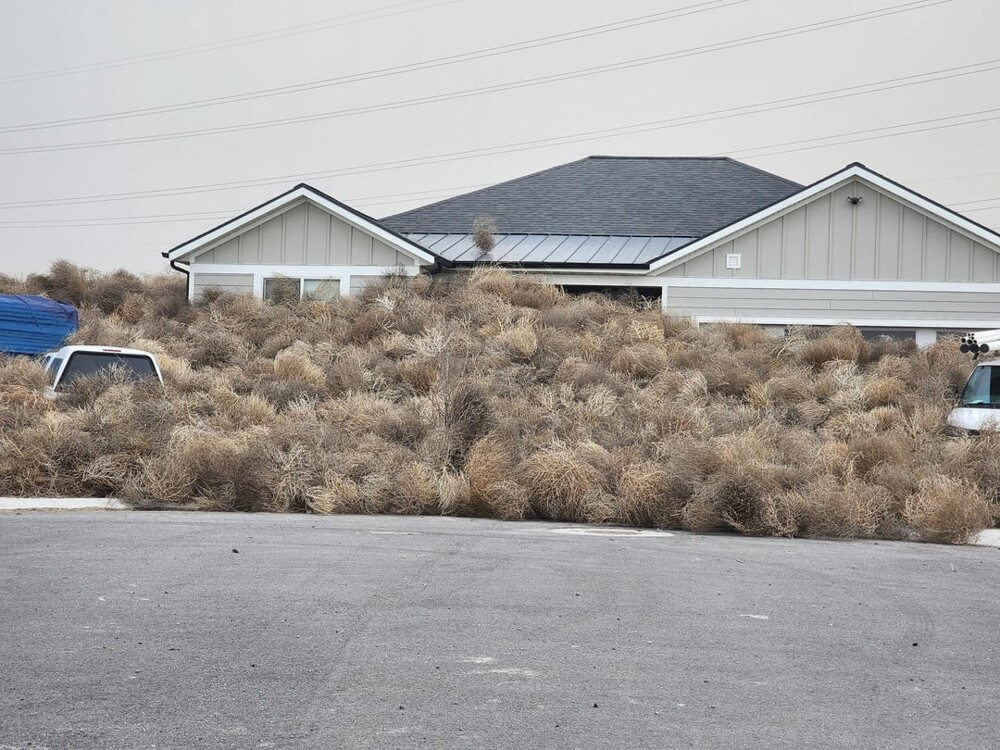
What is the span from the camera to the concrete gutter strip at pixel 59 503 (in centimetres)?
1337

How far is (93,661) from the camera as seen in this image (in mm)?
5840

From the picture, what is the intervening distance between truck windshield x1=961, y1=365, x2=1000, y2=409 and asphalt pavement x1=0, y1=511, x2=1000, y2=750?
8230 millimetres

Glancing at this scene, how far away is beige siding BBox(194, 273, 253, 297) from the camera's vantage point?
2717cm

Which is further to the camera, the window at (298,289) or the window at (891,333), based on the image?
the window at (298,289)

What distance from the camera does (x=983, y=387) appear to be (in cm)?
1798

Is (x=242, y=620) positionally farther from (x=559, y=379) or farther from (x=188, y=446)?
(x=559, y=379)

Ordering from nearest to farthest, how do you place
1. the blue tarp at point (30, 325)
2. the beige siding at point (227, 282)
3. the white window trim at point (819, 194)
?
the white window trim at point (819, 194) → the blue tarp at point (30, 325) → the beige siding at point (227, 282)

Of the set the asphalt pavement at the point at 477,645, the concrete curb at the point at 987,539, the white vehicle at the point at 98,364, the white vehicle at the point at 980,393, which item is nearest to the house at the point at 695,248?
the white vehicle at the point at 980,393

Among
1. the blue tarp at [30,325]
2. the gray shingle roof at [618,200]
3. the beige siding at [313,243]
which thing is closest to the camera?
the blue tarp at [30,325]

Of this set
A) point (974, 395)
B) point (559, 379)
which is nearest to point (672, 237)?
point (559, 379)

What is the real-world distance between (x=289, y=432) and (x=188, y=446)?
4.68ft

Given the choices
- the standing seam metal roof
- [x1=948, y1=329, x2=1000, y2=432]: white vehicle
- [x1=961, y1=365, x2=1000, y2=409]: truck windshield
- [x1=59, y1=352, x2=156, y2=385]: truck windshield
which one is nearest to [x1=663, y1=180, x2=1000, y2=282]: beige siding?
the standing seam metal roof

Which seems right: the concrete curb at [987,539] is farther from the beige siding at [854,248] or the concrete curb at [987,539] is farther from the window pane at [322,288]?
the window pane at [322,288]

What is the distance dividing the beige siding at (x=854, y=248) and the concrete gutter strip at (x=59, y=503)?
1508cm
